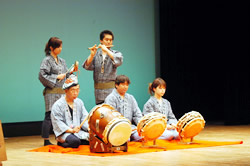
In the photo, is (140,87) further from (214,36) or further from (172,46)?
(214,36)

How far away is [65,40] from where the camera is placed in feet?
23.6

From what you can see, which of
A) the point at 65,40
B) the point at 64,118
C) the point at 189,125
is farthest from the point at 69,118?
the point at 65,40

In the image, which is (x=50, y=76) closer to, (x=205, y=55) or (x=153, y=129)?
(x=153, y=129)

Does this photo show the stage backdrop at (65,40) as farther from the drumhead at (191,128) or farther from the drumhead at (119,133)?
the drumhead at (119,133)

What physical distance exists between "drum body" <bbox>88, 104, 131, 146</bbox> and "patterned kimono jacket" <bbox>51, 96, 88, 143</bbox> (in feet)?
1.84

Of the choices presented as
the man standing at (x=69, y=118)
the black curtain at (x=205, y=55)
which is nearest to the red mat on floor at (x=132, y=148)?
the man standing at (x=69, y=118)

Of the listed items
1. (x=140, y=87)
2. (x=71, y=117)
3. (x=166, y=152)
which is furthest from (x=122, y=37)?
(x=166, y=152)

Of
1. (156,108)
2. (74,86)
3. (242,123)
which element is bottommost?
(242,123)

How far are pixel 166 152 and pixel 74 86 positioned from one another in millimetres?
1155

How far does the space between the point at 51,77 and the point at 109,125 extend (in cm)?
142

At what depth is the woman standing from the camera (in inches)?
216

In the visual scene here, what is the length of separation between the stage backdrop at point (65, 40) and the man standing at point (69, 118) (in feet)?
5.99

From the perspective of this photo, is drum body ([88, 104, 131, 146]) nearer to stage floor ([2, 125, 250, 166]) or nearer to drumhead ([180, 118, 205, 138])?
stage floor ([2, 125, 250, 166])

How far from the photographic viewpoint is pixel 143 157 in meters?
4.18
